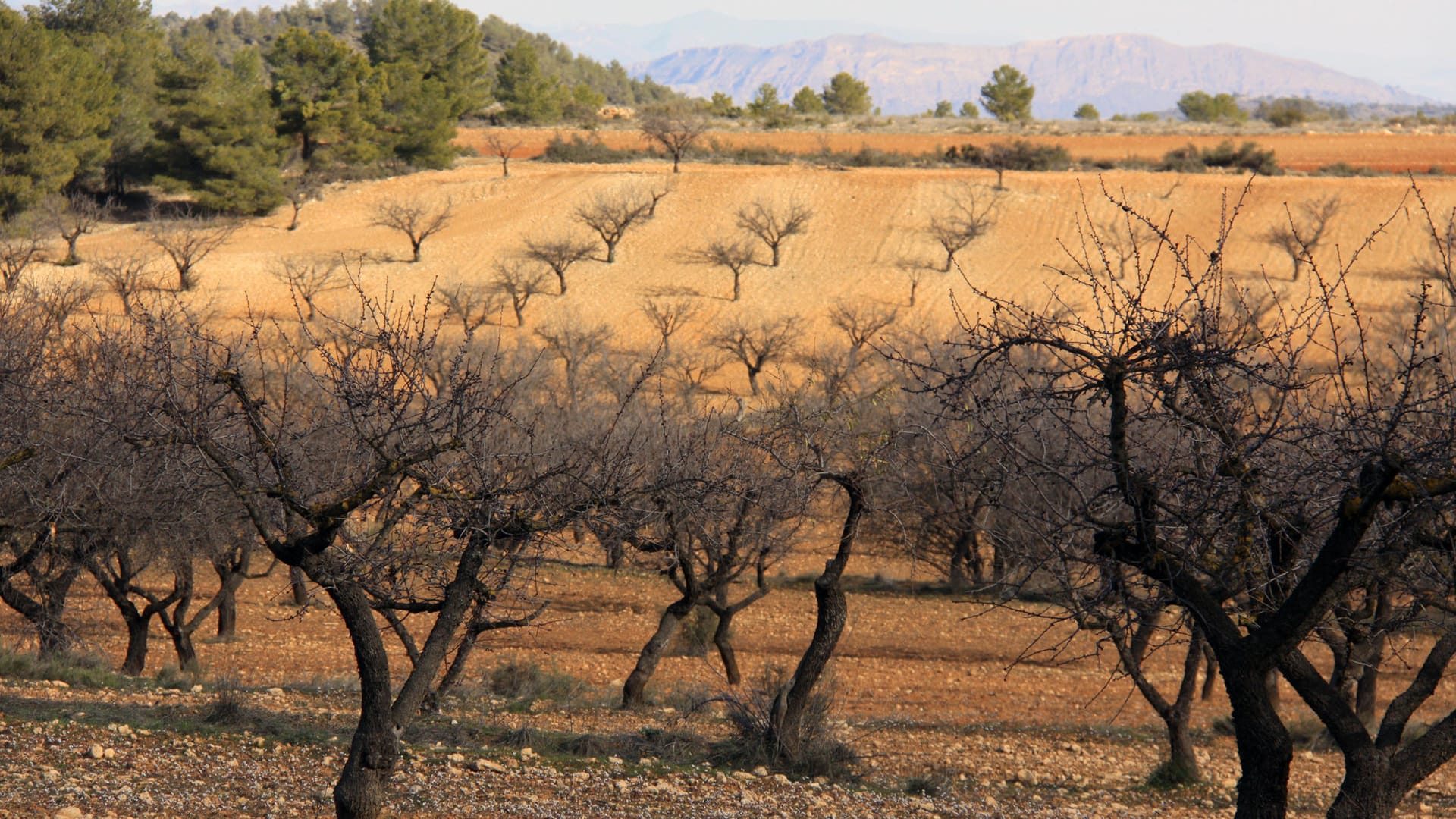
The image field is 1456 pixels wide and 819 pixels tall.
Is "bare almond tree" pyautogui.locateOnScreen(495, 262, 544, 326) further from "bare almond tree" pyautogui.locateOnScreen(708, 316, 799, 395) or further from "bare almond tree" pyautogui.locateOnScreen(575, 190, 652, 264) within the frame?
"bare almond tree" pyautogui.locateOnScreen(708, 316, 799, 395)

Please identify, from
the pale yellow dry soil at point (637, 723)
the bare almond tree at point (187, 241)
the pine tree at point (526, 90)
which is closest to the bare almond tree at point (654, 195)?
the pale yellow dry soil at point (637, 723)

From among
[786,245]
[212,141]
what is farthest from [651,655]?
[212,141]

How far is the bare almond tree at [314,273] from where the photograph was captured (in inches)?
1711

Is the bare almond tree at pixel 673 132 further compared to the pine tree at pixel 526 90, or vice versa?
the pine tree at pixel 526 90

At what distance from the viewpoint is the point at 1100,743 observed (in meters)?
13.7

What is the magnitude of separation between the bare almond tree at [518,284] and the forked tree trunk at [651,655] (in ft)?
105

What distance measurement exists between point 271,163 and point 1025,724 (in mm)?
53470

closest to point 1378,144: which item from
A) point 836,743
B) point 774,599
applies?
point 774,599

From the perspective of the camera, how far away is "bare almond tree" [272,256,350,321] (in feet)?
143

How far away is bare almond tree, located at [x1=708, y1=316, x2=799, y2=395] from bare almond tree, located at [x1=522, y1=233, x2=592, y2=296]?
9.34m

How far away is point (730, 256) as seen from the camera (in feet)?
169

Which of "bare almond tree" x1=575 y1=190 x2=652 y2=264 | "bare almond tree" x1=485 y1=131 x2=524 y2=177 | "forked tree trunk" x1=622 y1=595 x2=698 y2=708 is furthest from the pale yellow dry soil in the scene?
"bare almond tree" x1=485 y1=131 x2=524 y2=177

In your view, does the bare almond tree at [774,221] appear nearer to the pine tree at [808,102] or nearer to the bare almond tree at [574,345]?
the bare almond tree at [574,345]

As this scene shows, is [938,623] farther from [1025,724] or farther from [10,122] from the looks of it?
[10,122]
